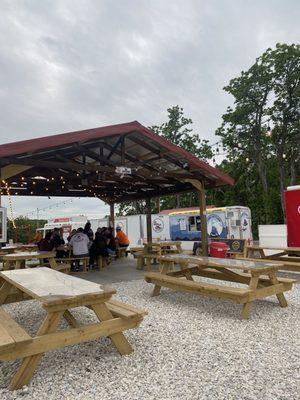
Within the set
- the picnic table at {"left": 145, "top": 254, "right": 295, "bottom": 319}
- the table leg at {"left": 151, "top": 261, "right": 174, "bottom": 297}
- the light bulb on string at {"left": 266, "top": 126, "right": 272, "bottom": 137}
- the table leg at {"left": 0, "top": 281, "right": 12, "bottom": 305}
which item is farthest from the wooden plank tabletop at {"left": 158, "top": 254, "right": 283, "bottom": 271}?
the light bulb on string at {"left": 266, "top": 126, "right": 272, "bottom": 137}

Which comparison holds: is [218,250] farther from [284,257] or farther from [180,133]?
[180,133]

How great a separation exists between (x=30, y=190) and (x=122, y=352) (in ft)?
34.0

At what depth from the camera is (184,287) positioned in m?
5.39

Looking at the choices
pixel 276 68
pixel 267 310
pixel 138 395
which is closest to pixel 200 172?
pixel 267 310

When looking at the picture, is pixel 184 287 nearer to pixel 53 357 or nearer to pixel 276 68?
pixel 53 357

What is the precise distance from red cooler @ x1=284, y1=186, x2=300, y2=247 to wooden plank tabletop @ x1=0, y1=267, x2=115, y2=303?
25.8 ft

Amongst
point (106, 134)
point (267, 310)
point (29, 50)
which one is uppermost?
point (29, 50)

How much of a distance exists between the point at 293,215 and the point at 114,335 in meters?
8.12

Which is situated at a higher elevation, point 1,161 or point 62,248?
point 1,161

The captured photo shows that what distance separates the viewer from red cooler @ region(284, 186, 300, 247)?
9812 mm

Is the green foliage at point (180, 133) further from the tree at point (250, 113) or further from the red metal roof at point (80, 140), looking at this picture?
the red metal roof at point (80, 140)

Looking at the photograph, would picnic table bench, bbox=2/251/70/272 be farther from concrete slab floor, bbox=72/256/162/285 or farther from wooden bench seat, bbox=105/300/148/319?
wooden bench seat, bbox=105/300/148/319

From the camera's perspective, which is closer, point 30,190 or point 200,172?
point 200,172

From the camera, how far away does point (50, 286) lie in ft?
11.6
